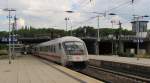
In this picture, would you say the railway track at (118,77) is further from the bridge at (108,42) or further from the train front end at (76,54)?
the bridge at (108,42)

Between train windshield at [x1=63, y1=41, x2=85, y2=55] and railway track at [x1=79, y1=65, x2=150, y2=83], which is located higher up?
train windshield at [x1=63, y1=41, x2=85, y2=55]

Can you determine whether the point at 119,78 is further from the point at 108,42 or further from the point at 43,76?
the point at 108,42

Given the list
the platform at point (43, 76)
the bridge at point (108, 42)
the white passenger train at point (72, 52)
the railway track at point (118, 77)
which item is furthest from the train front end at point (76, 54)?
the bridge at point (108, 42)

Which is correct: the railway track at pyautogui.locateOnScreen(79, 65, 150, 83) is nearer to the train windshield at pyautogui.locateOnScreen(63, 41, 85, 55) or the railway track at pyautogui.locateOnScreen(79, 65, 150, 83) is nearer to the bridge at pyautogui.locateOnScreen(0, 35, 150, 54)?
the train windshield at pyautogui.locateOnScreen(63, 41, 85, 55)

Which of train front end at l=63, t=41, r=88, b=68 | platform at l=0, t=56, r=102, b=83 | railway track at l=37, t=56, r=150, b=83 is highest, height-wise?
train front end at l=63, t=41, r=88, b=68

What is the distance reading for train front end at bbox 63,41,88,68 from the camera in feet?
112

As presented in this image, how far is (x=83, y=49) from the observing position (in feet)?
114

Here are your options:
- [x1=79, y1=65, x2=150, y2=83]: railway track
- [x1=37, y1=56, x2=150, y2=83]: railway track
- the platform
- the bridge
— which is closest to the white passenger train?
[x1=37, y1=56, x2=150, y2=83]: railway track

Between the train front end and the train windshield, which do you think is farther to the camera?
the train windshield

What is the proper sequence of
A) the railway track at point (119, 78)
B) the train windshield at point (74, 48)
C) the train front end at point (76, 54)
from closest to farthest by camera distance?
1. the railway track at point (119, 78)
2. the train front end at point (76, 54)
3. the train windshield at point (74, 48)

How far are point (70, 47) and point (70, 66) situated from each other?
180cm

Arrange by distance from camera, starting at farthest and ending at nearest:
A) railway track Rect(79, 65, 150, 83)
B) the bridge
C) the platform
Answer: the bridge < railway track Rect(79, 65, 150, 83) < the platform

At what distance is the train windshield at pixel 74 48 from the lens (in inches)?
1356

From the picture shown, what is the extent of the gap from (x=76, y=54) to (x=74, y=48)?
33.2 inches
